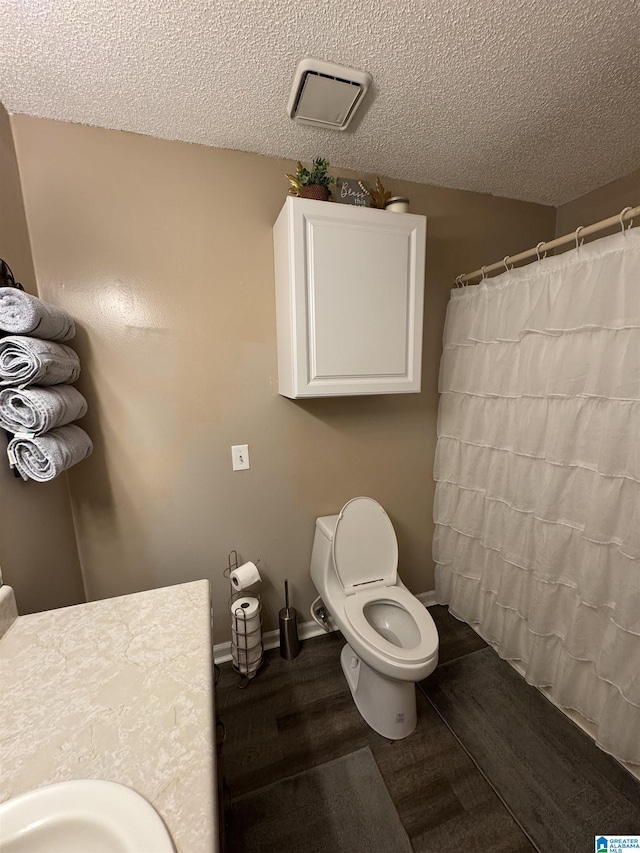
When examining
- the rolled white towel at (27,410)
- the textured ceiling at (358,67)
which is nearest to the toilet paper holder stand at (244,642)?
the rolled white towel at (27,410)

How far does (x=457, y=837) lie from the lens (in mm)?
1003

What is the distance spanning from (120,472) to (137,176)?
1.16 m

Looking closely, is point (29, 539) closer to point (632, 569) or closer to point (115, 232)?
point (115, 232)

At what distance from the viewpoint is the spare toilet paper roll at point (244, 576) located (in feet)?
4.79

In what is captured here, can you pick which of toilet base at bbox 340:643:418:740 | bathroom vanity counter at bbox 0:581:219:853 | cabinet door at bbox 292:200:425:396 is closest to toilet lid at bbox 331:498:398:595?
toilet base at bbox 340:643:418:740

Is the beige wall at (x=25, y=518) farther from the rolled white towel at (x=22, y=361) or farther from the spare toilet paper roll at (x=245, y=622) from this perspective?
the spare toilet paper roll at (x=245, y=622)

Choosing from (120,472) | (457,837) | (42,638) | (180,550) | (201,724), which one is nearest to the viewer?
(201,724)

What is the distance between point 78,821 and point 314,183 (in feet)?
5.67

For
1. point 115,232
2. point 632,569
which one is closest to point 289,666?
point 632,569

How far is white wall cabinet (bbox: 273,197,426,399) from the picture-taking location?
48.2 inches

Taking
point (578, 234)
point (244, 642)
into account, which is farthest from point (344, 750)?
point (578, 234)

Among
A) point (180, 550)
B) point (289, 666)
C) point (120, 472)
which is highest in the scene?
point (120, 472)

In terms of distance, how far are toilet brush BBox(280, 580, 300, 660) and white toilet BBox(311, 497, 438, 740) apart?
0.21 m

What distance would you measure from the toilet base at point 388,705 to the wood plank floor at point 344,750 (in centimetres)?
3
